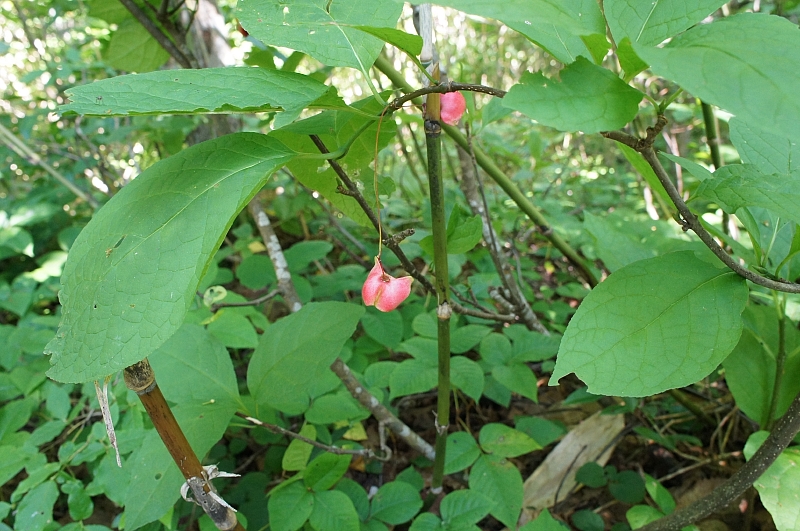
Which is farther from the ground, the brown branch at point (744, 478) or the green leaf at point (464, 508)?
the brown branch at point (744, 478)

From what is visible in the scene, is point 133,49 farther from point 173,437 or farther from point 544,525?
point 544,525

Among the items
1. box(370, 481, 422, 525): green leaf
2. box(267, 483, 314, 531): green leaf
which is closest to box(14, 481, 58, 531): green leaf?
box(267, 483, 314, 531): green leaf

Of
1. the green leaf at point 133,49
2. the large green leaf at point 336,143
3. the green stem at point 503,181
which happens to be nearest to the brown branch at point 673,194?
the large green leaf at point 336,143

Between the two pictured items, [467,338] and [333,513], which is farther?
[467,338]

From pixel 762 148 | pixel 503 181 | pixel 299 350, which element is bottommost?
pixel 299 350

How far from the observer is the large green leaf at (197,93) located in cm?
55

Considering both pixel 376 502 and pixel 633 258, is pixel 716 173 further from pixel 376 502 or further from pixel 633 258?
pixel 376 502

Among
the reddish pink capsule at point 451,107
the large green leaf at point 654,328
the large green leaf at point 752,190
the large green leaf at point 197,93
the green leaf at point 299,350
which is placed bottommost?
the green leaf at point 299,350

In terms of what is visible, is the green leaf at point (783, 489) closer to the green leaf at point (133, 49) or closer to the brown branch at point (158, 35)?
the brown branch at point (158, 35)

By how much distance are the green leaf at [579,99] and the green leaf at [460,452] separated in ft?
3.32

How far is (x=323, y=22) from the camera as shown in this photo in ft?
2.35

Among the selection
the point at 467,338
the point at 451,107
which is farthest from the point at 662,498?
the point at 451,107

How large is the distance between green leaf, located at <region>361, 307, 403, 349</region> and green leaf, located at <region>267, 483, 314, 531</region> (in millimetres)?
591

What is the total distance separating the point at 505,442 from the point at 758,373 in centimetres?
62
